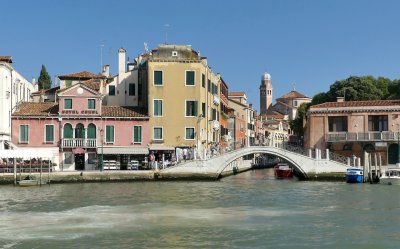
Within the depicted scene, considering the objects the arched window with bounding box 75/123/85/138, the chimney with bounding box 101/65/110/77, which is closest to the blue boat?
the arched window with bounding box 75/123/85/138

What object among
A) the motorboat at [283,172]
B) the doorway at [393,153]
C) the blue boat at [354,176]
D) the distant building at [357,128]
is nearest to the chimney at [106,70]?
the motorboat at [283,172]

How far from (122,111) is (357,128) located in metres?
17.4

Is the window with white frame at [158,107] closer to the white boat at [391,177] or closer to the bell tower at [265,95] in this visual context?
the white boat at [391,177]

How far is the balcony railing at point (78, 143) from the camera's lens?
4534 cm

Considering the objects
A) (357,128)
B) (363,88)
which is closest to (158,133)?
(357,128)

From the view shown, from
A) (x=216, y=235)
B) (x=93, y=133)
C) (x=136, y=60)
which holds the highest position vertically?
(x=136, y=60)

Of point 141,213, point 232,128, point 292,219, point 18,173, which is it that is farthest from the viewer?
point 232,128

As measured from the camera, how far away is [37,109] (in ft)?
152

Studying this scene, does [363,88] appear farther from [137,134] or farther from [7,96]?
[7,96]

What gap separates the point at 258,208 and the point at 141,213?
496 cm

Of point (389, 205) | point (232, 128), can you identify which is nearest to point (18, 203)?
point (389, 205)

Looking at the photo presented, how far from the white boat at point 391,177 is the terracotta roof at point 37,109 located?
22.8m

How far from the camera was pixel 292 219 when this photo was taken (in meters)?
23.0

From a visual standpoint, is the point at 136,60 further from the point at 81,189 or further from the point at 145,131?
the point at 81,189
